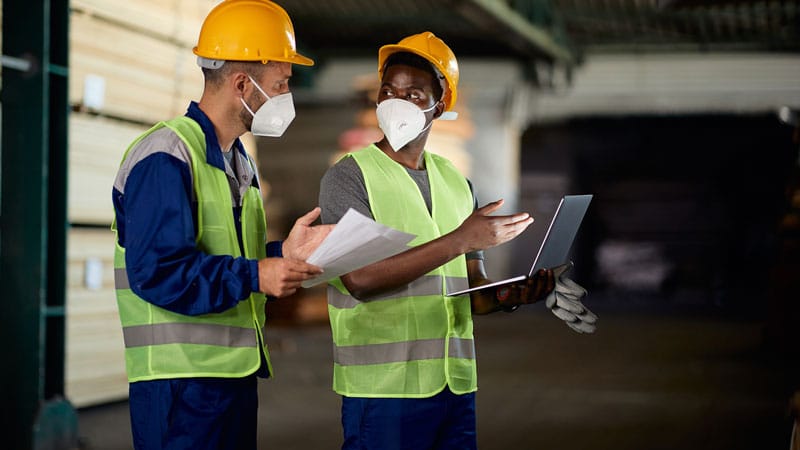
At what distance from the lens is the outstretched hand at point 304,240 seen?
229 centimetres

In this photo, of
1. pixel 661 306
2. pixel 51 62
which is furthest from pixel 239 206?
pixel 661 306

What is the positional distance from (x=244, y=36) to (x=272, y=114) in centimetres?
22

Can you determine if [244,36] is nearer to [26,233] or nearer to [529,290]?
[529,290]

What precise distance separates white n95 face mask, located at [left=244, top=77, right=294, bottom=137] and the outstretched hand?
0.33 metres

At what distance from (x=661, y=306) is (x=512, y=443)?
1291 cm

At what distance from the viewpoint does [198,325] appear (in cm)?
230

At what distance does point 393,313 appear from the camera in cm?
261

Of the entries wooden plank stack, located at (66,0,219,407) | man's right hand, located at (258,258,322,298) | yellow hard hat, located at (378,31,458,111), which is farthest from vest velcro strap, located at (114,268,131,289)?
wooden plank stack, located at (66,0,219,407)

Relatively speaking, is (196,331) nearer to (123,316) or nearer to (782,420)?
(123,316)

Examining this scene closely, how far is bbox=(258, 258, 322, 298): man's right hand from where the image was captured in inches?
84.3

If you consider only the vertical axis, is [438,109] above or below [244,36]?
below

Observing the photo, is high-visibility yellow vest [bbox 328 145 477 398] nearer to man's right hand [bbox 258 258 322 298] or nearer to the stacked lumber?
man's right hand [bbox 258 258 322 298]

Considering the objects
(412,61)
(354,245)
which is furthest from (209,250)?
(412,61)

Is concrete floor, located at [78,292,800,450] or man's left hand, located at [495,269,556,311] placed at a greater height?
man's left hand, located at [495,269,556,311]
